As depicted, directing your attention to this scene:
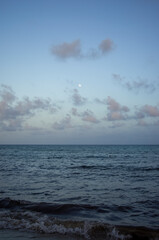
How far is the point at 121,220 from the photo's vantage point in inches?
311

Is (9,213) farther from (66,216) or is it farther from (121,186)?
(121,186)

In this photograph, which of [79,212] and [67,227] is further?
[79,212]

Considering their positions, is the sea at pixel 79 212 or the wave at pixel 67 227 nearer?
the wave at pixel 67 227

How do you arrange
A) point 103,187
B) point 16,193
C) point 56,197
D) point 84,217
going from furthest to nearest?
point 103,187
point 16,193
point 56,197
point 84,217

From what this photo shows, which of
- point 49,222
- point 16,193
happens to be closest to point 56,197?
point 16,193

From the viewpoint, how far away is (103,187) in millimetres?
13633

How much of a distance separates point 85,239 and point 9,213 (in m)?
4.09

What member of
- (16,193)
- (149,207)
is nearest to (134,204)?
(149,207)

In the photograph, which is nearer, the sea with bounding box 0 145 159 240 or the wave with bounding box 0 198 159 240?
the wave with bounding box 0 198 159 240

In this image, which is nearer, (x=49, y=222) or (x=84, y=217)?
(x=49, y=222)

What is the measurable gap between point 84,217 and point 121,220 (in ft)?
5.11

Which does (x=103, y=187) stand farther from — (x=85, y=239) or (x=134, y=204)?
(x=85, y=239)

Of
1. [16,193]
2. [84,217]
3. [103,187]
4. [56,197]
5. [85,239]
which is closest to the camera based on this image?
[85,239]

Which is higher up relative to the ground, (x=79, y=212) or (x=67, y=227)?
(x=67, y=227)
